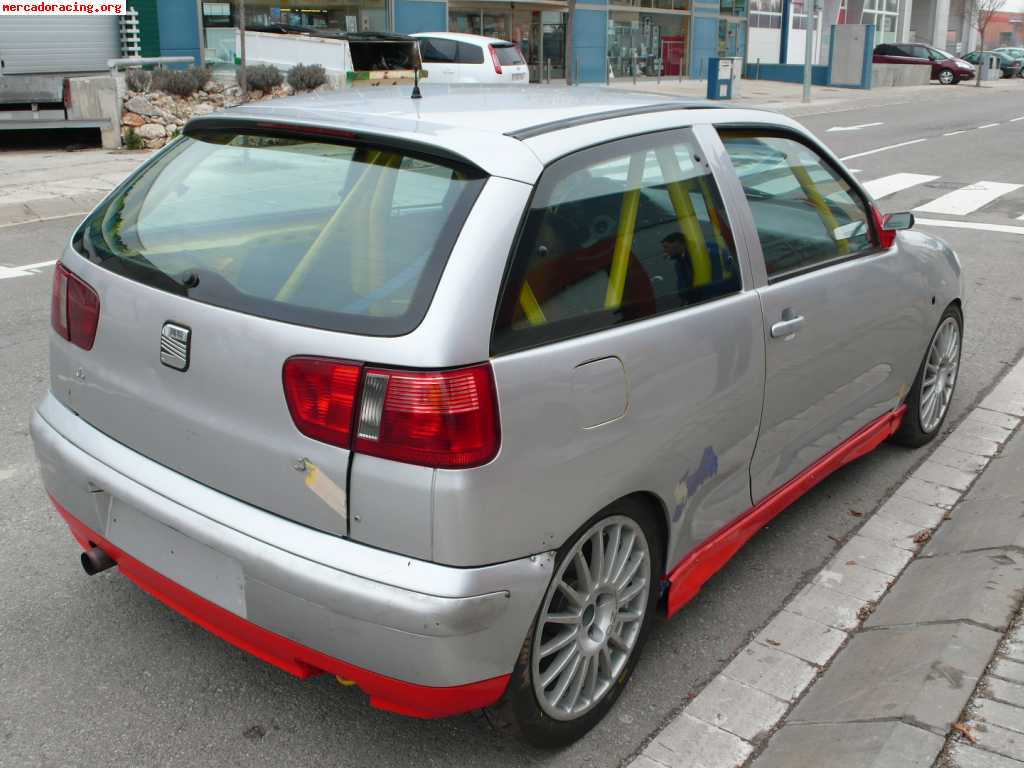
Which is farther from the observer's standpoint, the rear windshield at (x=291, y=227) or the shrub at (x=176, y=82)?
the shrub at (x=176, y=82)

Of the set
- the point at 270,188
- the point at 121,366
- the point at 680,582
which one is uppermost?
the point at 270,188

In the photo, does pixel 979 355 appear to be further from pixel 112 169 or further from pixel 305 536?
pixel 112 169

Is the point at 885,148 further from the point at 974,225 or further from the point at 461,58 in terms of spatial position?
the point at 461,58

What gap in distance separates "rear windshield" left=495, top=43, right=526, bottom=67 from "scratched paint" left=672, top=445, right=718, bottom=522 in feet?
70.5

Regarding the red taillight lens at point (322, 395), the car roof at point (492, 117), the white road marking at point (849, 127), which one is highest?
the car roof at point (492, 117)

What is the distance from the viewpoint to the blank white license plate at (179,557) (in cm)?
258

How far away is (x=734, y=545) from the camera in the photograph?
344cm

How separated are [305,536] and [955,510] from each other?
2.96m

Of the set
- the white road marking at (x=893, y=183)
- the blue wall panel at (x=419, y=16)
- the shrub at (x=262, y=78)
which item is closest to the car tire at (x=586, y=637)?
the white road marking at (x=893, y=183)

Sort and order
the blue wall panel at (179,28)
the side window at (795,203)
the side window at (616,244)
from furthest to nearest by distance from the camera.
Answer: the blue wall panel at (179,28) < the side window at (795,203) < the side window at (616,244)

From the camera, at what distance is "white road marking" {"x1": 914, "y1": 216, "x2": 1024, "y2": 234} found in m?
10.9

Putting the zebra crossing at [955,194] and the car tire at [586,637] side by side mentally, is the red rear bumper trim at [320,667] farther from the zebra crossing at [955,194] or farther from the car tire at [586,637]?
the zebra crossing at [955,194]

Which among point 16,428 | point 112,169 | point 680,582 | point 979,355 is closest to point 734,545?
point 680,582

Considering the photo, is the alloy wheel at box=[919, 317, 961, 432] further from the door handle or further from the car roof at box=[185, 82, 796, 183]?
the car roof at box=[185, 82, 796, 183]
